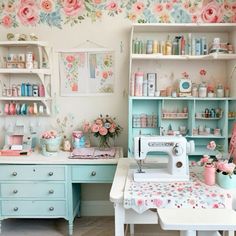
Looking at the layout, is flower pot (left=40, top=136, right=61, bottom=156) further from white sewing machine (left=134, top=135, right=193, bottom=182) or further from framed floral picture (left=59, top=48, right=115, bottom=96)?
white sewing machine (left=134, top=135, right=193, bottom=182)

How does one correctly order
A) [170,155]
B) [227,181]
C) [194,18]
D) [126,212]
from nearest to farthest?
[227,181] < [126,212] < [170,155] < [194,18]

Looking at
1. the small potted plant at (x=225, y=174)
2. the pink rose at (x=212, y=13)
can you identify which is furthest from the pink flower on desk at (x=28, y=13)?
the small potted plant at (x=225, y=174)

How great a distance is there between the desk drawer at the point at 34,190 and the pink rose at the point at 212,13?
2034 mm

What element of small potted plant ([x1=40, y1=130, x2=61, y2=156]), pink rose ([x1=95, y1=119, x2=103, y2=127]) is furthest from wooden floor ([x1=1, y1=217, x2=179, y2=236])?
pink rose ([x1=95, y1=119, x2=103, y2=127])

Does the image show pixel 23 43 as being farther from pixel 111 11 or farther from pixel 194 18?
pixel 194 18

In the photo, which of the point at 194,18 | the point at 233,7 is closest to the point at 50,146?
the point at 194,18

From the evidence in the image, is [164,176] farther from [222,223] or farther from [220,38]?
[220,38]

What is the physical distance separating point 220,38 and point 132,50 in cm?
87

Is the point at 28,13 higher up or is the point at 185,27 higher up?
the point at 28,13

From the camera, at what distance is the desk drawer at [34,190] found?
300 cm

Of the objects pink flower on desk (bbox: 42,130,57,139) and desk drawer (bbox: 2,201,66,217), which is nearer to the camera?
desk drawer (bbox: 2,201,66,217)

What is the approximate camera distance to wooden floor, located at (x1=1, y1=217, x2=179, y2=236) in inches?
124

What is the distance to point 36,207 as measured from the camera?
9.93 ft

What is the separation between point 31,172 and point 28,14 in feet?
4.98
